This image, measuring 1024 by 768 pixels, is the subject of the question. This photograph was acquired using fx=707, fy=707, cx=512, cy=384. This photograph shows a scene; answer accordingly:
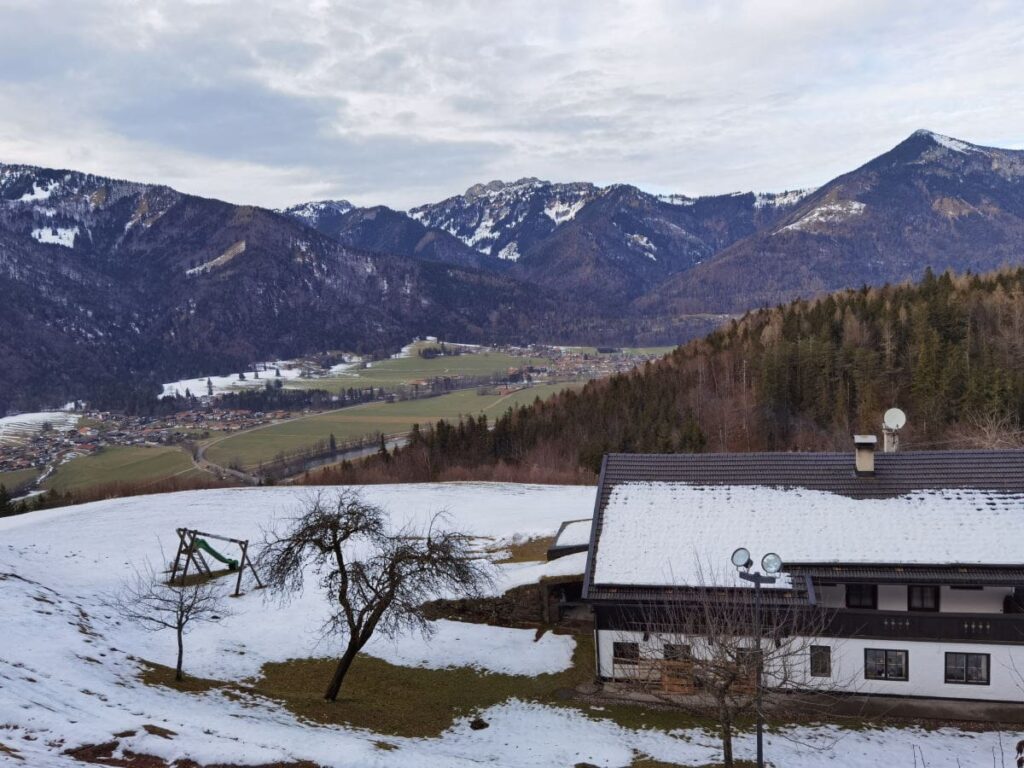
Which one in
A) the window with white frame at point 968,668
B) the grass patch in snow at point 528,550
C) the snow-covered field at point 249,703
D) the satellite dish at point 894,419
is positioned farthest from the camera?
the grass patch in snow at point 528,550

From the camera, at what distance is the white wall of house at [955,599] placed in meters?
25.4

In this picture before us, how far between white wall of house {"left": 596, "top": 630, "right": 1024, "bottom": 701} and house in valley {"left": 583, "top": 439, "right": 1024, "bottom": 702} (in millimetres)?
41

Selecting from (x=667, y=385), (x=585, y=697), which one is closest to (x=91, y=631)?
(x=585, y=697)

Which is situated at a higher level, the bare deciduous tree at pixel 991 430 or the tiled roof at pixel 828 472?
the tiled roof at pixel 828 472

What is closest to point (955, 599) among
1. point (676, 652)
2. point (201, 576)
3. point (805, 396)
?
point (676, 652)

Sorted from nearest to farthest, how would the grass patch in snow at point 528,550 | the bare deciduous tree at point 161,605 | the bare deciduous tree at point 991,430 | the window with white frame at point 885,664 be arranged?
the window with white frame at point 885,664, the bare deciduous tree at point 161,605, the grass patch in snow at point 528,550, the bare deciduous tree at point 991,430

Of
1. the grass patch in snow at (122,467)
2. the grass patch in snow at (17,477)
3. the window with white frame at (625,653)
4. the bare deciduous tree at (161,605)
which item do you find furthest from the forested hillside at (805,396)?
the grass patch in snow at (17,477)

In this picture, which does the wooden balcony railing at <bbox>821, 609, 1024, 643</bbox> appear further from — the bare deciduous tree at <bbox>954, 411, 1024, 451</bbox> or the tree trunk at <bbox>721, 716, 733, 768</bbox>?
the bare deciduous tree at <bbox>954, 411, 1024, 451</bbox>

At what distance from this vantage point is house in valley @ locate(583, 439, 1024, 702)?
24.8 meters

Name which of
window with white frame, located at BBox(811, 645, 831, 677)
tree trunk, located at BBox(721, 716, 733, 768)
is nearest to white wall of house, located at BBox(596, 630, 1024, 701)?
window with white frame, located at BBox(811, 645, 831, 677)

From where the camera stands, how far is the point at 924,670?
24969mm

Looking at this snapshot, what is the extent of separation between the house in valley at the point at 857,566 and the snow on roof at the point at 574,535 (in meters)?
7.52

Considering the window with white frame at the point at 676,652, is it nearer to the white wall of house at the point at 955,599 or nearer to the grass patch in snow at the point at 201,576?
the white wall of house at the point at 955,599

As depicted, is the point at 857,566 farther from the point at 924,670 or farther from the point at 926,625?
the point at 924,670
